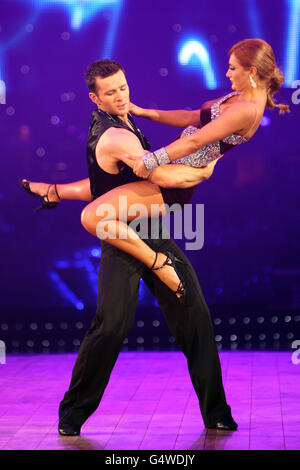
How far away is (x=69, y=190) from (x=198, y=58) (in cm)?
232

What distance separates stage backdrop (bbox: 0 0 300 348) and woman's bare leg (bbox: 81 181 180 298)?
2.46 meters

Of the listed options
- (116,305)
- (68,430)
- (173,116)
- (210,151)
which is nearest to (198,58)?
(173,116)

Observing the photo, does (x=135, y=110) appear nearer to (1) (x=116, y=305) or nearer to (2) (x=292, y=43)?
(1) (x=116, y=305)

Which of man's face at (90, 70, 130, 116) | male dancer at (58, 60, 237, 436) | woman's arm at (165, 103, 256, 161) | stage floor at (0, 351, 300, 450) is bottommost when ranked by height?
stage floor at (0, 351, 300, 450)

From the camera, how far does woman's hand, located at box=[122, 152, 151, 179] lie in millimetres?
3274

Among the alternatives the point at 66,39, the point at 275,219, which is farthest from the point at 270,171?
the point at 66,39

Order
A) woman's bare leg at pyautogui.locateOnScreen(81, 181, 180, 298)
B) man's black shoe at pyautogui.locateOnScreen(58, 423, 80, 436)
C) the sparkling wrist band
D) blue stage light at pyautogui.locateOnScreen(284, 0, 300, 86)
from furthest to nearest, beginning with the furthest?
1. blue stage light at pyautogui.locateOnScreen(284, 0, 300, 86)
2. man's black shoe at pyautogui.locateOnScreen(58, 423, 80, 436)
3. woman's bare leg at pyautogui.locateOnScreen(81, 181, 180, 298)
4. the sparkling wrist band

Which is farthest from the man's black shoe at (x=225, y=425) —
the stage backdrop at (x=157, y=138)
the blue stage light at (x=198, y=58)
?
the blue stage light at (x=198, y=58)

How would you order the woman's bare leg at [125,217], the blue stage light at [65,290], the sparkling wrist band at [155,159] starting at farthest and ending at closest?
the blue stage light at [65,290] → the woman's bare leg at [125,217] → the sparkling wrist band at [155,159]

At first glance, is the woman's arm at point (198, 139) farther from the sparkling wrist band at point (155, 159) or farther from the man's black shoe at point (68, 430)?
the man's black shoe at point (68, 430)

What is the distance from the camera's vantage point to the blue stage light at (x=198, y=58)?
5.76 metres

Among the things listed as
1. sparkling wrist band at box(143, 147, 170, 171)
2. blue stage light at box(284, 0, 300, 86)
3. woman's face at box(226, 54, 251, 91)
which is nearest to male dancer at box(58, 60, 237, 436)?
sparkling wrist band at box(143, 147, 170, 171)

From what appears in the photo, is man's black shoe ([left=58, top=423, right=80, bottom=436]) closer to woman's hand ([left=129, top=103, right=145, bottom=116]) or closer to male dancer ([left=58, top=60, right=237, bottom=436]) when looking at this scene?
male dancer ([left=58, top=60, right=237, bottom=436])
